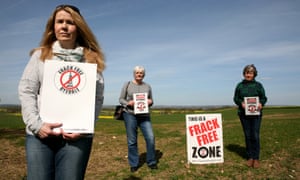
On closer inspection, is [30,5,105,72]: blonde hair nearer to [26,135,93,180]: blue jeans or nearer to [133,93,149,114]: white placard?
[26,135,93,180]: blue jeans

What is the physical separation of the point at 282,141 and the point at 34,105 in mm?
10706

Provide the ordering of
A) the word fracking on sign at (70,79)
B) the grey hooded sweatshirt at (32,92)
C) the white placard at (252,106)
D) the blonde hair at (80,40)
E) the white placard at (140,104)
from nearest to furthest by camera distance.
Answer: the grey hooded sweatshirt at (32,92)
the word fracking on sign at (70,79)
the blonde hair at (80,40)
the white placard at (140,104)
the white placard at (252,106)

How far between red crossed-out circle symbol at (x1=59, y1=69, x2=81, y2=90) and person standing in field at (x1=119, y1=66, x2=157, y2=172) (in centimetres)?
388

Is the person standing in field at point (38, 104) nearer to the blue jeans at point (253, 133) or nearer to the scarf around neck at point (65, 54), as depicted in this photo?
the scarf around neck at point (65, 54)

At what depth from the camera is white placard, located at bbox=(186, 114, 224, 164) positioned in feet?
19.8

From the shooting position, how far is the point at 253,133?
245 inches

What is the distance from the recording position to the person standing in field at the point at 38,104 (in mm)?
2035

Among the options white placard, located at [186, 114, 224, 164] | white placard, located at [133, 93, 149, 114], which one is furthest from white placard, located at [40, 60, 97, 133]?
white placard, located at [186, 114, 224, 164]

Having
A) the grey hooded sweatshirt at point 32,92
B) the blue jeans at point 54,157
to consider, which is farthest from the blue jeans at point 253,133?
the grey hooded sweatshirt at point 32,92

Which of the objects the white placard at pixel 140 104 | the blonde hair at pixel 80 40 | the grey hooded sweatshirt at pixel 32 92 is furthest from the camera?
the white placard at pixel 140 104

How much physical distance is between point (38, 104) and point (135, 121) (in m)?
4.10

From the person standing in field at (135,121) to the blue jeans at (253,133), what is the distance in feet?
8.19

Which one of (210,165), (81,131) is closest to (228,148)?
(210,165)

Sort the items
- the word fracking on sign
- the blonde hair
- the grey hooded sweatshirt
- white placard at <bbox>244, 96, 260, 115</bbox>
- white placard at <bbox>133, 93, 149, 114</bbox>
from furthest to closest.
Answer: white placard at <bbox>244, 96, 260, 115</bbox> < white placard at <bbox>133, 93, 149, 114</bbox> < the blonde hair < the word fracking on sign < the grey hooded sweatshirt
